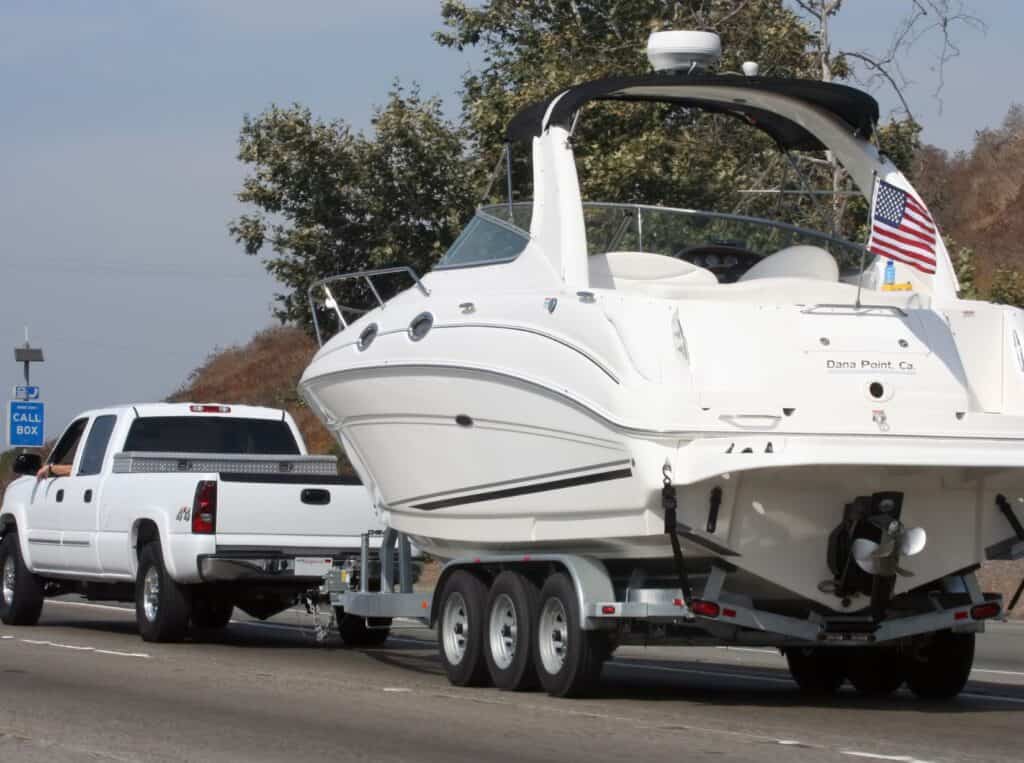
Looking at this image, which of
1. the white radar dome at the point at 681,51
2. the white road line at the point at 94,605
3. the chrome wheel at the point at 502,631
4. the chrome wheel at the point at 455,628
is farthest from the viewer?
the white road line at the point at 94,605

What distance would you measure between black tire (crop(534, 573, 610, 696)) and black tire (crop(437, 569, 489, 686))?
27.9 inches

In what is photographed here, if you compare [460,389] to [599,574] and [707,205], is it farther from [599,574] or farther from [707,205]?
A: [707,205]

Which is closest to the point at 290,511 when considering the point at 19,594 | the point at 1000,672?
the point at 19,594

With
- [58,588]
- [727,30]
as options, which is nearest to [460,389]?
[58,588]

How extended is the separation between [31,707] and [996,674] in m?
7.73

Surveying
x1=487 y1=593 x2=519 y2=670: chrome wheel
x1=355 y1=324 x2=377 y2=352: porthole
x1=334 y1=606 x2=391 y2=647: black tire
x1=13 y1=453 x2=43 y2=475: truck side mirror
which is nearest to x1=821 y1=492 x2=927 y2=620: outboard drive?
x1=487 y1=593 x2=519 y2=670: chrome wheel

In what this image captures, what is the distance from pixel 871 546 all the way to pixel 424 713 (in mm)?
2899

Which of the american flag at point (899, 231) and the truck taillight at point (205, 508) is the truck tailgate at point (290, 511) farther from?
the american flag at point (899, 231)

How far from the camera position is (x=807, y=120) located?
14.4 metres

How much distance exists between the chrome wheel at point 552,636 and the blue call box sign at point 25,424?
25.2 m

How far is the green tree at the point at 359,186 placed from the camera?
29.3m

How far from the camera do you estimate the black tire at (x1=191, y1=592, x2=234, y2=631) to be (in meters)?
17.7

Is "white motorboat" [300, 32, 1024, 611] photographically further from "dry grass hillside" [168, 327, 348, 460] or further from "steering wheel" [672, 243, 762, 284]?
"dry grass hillside" [168, 327, 348, 460]

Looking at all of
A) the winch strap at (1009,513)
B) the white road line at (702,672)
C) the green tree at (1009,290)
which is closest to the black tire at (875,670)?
the white road line at (702,672)
